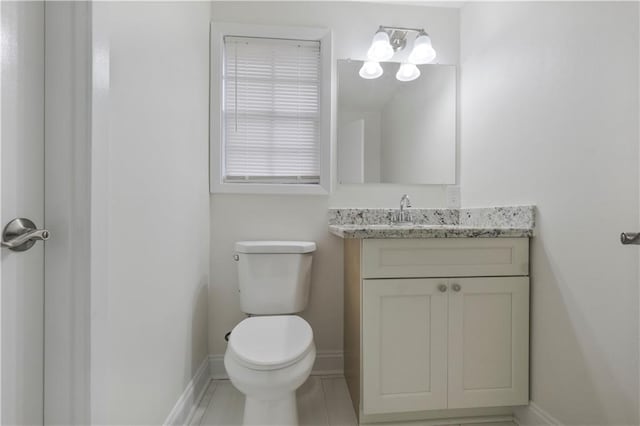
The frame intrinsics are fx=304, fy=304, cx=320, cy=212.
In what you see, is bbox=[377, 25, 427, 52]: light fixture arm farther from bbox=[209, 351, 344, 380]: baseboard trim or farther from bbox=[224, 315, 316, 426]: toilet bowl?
bbox=[209, 351, 344, 380]: baseboard trim

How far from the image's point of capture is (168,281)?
113cm

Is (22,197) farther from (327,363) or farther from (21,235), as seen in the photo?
(327,363)

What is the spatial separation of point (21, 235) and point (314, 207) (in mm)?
1321

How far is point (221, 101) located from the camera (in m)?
1.76

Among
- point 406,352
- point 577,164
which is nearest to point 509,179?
point 577,164

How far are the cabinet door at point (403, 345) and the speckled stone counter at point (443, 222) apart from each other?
0.20 metres

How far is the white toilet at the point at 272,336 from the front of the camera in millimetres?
1091

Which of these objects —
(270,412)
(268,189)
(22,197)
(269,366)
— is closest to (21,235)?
(22,197)

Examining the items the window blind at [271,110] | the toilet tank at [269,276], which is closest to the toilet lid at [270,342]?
the toilet tank at [269,276]

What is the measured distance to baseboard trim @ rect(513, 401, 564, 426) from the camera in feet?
3.89

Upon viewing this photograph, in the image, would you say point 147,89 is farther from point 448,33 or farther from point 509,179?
point 448,33

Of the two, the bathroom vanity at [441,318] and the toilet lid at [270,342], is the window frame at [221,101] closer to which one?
the bathroom vanity at [441,318]

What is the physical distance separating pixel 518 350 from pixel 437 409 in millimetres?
417

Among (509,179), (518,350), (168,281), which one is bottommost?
(518,350)
